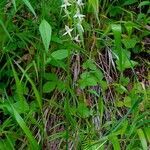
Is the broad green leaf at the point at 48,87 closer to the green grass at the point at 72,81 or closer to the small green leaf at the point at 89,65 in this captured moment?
the green grass at the point at 72,81

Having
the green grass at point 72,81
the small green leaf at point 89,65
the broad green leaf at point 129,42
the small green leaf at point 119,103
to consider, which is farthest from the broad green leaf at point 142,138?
the broad green leaf at point 129,42

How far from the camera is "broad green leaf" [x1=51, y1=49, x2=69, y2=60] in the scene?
167 cm

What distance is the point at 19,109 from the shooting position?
1604 mm

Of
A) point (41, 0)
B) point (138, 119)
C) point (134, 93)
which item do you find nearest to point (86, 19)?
point (41, 0)

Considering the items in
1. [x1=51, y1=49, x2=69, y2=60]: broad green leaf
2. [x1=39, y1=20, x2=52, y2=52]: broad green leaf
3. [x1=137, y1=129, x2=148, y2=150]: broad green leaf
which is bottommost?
[x1=137, y1=129, x2=148, y2=150]: broad green leaf

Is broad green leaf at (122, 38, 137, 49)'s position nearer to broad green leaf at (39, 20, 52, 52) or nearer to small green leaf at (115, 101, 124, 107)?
small green leaf at (115, 101, 124, 107)

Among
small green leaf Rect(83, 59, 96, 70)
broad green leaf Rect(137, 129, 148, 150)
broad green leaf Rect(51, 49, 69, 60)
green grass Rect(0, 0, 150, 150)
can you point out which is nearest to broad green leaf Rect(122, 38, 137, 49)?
green grass Rect(0, 0, 150, 150)

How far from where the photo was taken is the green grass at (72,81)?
1606 mm

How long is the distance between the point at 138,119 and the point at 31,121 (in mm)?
421

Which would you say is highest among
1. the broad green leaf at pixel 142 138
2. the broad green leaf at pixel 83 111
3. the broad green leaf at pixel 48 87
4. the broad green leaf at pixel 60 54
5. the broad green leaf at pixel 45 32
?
the broad green leaf at pixel 45 32

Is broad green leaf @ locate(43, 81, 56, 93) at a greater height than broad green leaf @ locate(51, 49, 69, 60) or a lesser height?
lesser

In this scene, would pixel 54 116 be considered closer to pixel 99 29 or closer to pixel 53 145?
pixel 53 145

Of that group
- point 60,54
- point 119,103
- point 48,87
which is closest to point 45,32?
point 60,54

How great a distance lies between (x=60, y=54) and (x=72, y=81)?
0.20 metres
